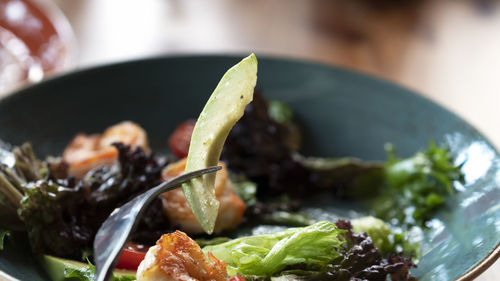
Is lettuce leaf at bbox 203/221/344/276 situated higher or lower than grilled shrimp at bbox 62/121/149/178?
lower

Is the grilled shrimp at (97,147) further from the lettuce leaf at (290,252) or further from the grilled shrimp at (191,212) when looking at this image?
the lettuce leaf at (290,252)

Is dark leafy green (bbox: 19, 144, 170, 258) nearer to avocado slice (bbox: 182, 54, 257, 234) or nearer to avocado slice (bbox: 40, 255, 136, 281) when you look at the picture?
avocado slice (bbox: 40, 255, 136, 281)

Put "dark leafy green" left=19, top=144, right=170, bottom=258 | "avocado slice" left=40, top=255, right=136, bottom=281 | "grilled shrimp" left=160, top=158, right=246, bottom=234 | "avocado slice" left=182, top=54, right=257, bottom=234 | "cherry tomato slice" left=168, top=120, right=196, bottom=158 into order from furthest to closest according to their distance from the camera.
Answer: "cherry tomato slice" left=168, top=120, right=196, bottom=158
"grilled shrimp" left=160, top=158, right=246, bottom=234
"dark leafy green" left=19, top=144, right=170, bottom=258
"avocado slice" left=40, top=255, right=136, bottom=281
"avocado slice" left=182, top=54, right=257, bottom=234

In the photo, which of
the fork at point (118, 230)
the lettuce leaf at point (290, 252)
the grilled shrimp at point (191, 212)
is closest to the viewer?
the fork at point (118, 230)

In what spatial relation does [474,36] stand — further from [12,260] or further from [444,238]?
[12,260]

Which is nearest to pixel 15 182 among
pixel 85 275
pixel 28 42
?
pixel 85 275

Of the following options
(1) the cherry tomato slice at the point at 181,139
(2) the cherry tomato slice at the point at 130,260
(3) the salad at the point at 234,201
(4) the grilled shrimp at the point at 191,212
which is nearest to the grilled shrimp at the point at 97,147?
(3) the salad at the point at 234,201

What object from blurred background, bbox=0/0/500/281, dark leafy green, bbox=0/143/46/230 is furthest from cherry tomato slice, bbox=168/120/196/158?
blurred background, bbox=0/0/500/281

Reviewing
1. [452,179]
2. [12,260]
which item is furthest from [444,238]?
[12,260]
